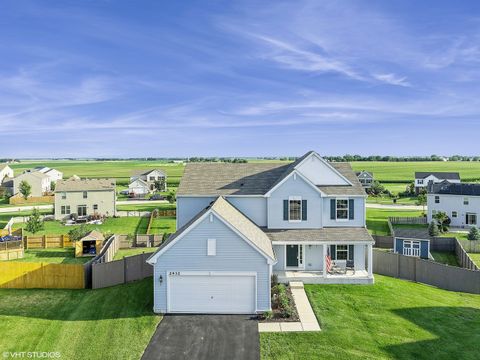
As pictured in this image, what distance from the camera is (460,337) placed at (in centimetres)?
1786

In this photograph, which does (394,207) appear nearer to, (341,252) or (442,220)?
(442,220)

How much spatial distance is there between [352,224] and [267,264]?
9.58 meters

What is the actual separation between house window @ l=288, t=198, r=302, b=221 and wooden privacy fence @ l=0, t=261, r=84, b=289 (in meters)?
14.1

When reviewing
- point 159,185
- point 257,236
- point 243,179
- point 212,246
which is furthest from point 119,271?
point 159,185

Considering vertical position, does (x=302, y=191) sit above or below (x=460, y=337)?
above

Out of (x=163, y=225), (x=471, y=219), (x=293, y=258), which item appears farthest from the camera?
(x=471, y=219)

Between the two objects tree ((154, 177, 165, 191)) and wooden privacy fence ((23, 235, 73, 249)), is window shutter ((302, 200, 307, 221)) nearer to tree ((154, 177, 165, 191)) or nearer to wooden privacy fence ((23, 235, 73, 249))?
wooden privacy fence ((23, 235, 73, 249))

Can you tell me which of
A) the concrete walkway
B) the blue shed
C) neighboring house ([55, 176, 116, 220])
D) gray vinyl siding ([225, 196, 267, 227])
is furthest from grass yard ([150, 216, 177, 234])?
the concrete walkway

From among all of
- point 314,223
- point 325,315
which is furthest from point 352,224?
point 325,315

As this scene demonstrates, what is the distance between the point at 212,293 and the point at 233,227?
3721mm

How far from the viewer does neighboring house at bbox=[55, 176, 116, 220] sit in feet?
191

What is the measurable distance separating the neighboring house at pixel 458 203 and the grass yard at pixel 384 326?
3211 centimetres

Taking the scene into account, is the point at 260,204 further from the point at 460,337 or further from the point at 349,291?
the point at 460,337

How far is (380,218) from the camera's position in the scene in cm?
5650
